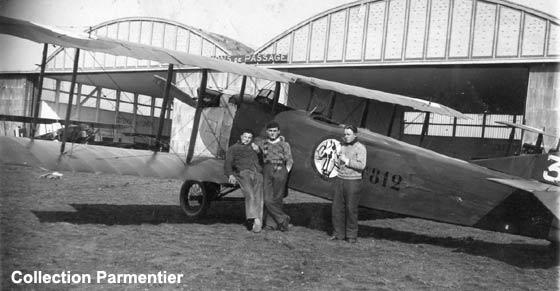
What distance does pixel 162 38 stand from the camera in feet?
80.3

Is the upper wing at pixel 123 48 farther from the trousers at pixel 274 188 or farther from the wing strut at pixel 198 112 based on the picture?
the trousers at pixel 274 188

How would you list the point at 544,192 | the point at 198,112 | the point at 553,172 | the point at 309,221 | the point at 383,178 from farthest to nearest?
the point at 309,221
the point at 198,112
the point at 383,178
the point at 553,172
the point at 544,192

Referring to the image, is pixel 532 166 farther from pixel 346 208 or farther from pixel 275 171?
pixel 275 171

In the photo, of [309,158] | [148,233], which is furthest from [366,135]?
[148,233]

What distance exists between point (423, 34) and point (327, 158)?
1073 cm

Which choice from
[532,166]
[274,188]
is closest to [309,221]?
[274,188]

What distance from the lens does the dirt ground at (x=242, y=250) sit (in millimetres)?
4828

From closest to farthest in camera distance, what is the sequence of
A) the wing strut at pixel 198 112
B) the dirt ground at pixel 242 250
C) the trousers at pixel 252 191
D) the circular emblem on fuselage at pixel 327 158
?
1. the dirt ground at pixel 242 250
2. the trousers at pixel 252 191
3. the circular emblem on fuselage at pixel 327 158
4. the wing strut at pixel 198 112

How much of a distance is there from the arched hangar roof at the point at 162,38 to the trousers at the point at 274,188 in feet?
51.5

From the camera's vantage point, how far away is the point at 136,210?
340 inches

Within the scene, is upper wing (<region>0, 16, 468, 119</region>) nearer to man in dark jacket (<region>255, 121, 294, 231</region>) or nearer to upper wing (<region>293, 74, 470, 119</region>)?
upper wing (<region>293, 74, 470, 119</region>)

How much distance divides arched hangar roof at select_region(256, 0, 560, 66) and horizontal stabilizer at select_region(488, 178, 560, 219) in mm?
10008

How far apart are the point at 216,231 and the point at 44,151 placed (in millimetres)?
2590

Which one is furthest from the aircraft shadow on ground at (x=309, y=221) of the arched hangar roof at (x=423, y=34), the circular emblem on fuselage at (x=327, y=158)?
the arched hangar roof at (x=423, y=34)
